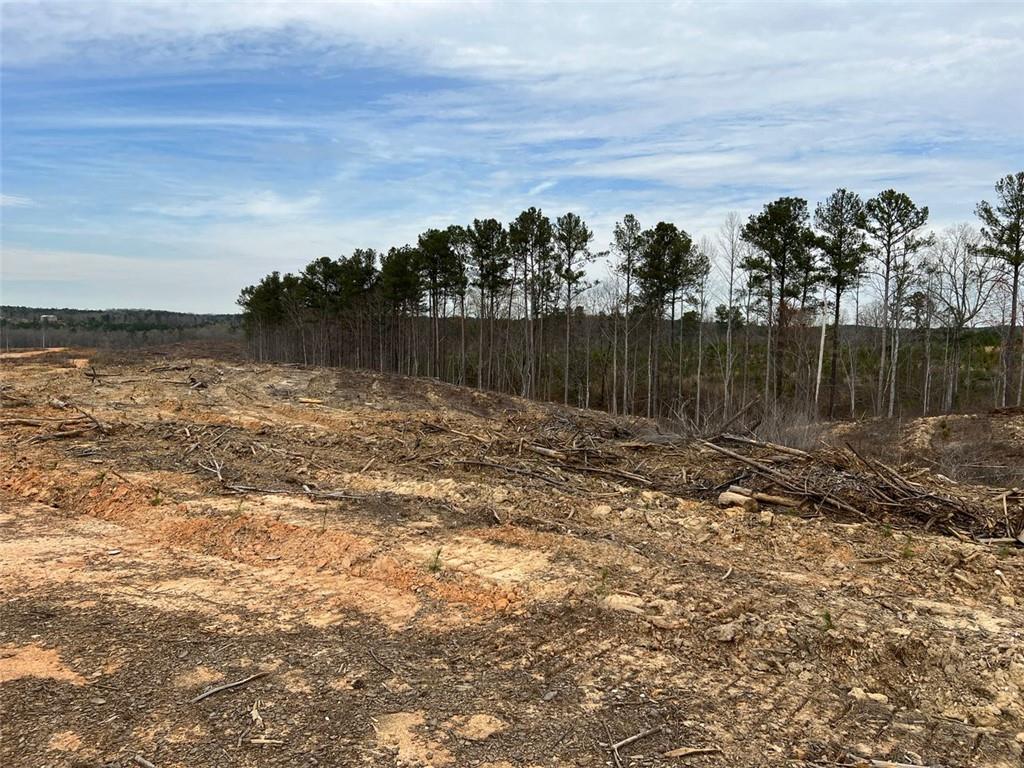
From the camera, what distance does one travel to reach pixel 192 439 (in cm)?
1096

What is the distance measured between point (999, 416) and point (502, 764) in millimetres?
23675

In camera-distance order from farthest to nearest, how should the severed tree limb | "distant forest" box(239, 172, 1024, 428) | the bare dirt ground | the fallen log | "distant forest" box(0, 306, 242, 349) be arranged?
"distant forest" box(0, 306, 242, 349)
"distant forest" box(239, 172, 1024, 428)
the fallen log
the severed tree limb
the bare dirt ground

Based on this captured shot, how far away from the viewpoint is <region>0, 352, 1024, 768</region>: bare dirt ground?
338 centimetres

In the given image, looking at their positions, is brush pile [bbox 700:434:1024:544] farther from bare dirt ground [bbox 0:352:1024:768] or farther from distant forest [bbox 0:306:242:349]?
distant forest [bbox 0:306:242:349]

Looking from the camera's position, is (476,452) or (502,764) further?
(476,452)

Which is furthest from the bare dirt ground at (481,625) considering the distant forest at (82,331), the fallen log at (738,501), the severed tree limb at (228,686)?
the distant forest at (82,331)

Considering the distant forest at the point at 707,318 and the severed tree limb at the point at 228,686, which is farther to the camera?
the distant forest at the point at 707,318

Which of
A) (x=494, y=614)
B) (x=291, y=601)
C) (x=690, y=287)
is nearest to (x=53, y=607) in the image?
(x=291, y=601)

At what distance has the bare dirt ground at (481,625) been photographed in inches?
133

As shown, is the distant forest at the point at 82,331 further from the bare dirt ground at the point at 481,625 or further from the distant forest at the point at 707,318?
the bare dirt ground at the point at 481,625

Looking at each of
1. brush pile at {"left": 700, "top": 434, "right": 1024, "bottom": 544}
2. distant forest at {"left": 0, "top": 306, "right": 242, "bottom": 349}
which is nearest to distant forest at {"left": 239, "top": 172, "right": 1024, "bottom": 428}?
brush pile at {"left": 700, "top": 434, "right": 1024, "bottom": 544}

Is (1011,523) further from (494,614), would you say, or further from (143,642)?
(143,642)

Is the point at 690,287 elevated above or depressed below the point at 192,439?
above

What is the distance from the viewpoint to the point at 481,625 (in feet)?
15.4
